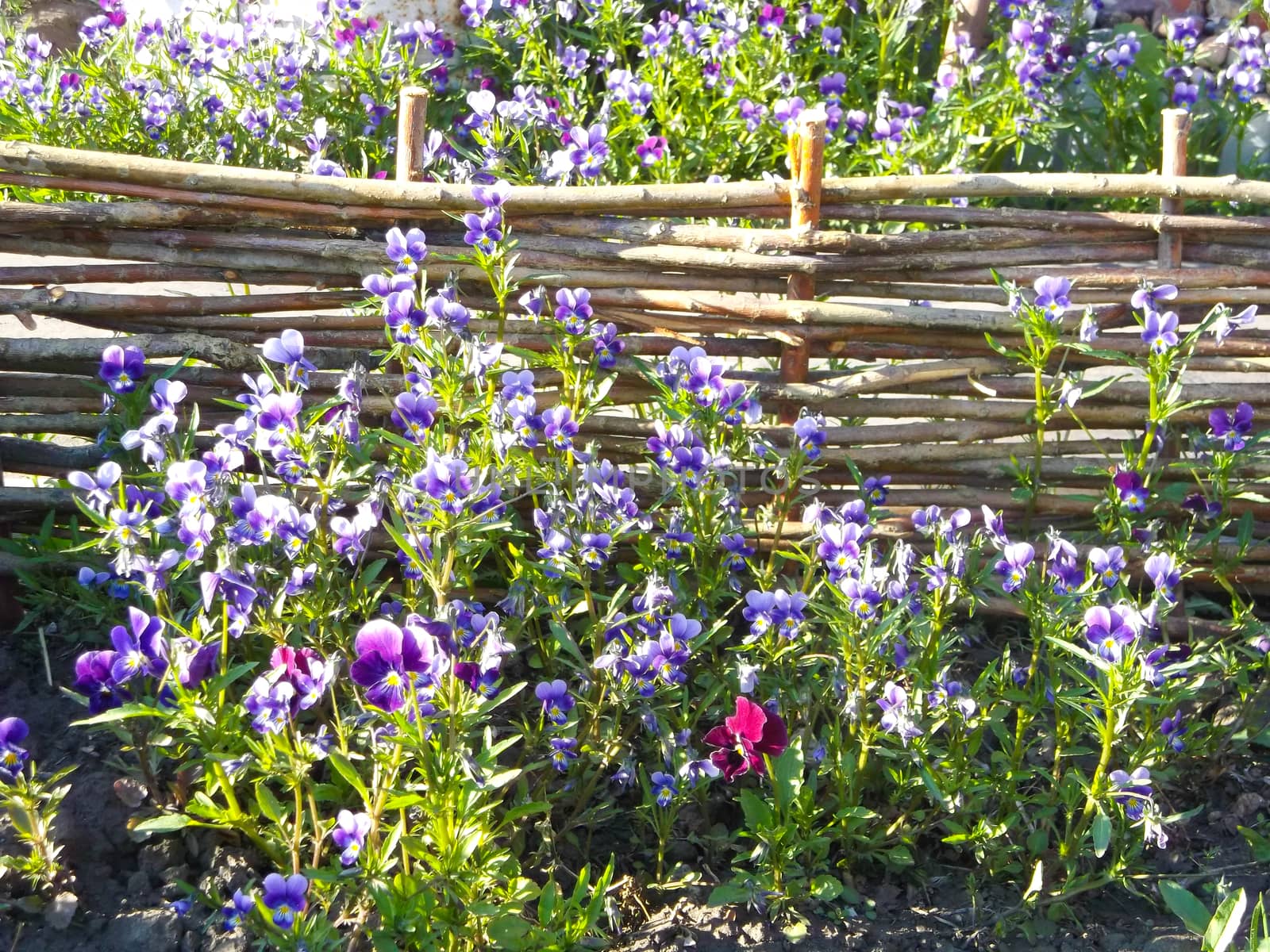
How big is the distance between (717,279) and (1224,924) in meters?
1.61

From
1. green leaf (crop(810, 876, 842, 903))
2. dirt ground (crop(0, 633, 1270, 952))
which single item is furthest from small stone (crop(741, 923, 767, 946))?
green leaf (crop(810, 876, 842, 903))

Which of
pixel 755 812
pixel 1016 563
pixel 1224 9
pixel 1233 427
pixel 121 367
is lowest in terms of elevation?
pixel 755 812

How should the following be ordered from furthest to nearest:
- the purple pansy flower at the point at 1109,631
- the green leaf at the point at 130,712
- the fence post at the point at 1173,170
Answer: the fence post at the point at 1173,170
the purple pansy flower at the point at 1109,631
the green leaf at the point at 130,712

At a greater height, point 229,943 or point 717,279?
point 717,279

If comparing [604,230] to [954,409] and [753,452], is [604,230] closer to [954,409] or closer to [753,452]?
[753,452]

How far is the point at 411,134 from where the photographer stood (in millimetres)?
2814

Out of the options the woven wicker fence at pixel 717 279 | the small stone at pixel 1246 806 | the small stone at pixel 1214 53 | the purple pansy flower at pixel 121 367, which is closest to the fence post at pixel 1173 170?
the woven wicker fence at pixel 717 279

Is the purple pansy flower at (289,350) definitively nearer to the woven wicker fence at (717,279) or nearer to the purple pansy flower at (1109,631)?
the woven wicker fence at (717,279)

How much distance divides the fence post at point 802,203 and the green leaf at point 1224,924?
4.38ft

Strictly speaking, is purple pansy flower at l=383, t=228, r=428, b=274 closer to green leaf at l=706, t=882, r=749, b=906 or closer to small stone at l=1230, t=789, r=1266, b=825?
green leaf at l=706, t=882, r=749, b=906

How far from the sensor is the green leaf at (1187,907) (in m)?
2.09

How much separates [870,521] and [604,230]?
880 mm

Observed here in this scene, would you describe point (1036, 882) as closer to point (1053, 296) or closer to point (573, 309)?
point (1053, 296)

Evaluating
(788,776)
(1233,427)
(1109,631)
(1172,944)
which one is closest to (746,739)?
(788,776)
